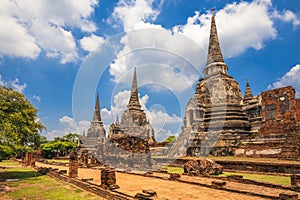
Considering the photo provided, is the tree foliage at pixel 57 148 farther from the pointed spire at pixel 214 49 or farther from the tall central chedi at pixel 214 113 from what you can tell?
the pointed spire at pixel 214 49

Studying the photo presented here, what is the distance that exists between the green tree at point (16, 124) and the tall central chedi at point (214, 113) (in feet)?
58.0

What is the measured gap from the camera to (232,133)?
28.2 metres

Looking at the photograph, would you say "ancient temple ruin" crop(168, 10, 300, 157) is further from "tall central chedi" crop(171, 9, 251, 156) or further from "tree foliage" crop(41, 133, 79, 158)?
"tree foliage" crop(41, 133, 79, 158)

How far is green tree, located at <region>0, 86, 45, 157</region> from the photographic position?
15078mm

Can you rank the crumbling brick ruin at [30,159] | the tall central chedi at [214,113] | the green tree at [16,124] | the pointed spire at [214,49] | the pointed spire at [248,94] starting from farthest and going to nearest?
the pointed spire at [214,49] < the pointed spire at [248,94] < the tall central chedi at [214,113] < the crumbling brick ruin at [30,159] < the green tree at [16,124]

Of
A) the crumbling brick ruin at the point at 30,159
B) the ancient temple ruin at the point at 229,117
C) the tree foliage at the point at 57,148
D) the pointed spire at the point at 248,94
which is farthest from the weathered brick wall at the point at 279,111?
the tree foliage at the point at 57,148

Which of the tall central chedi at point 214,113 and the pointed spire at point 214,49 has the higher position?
the pointed spire at point 214,49

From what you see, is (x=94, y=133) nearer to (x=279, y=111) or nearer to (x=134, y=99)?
(x=134, y=99)

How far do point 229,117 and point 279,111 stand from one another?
27.9 feet

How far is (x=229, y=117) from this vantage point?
30.5 meters

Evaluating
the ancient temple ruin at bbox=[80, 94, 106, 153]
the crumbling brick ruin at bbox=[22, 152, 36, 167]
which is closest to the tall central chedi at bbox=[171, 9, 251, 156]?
the crumbling brick ruin at bbox=[22, 152, 36, 167]

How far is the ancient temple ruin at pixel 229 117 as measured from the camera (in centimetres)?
2181

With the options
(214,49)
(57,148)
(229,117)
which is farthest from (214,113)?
(57,148)

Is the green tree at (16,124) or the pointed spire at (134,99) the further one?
the pointed spire at (134,99)
